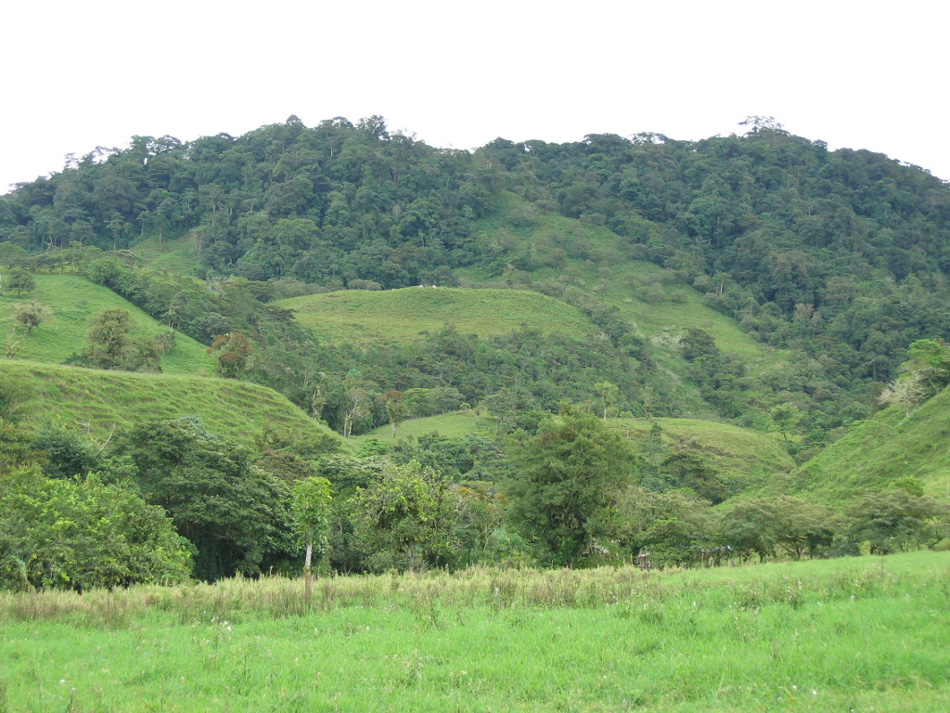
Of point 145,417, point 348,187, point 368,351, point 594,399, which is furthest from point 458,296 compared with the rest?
point 145,417

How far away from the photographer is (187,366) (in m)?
66.9

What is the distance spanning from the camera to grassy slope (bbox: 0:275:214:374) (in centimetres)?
5997

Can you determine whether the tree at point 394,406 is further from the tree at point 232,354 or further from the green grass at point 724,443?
the green grass at point 724,443

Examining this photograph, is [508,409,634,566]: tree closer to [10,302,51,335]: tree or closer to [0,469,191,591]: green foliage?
[0,469,191,591]: green foliage

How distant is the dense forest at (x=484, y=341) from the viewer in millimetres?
28312

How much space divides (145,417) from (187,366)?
857 inches

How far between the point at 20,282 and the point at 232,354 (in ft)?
79.5

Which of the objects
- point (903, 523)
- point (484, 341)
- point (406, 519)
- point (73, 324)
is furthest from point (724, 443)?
point (73, 324)

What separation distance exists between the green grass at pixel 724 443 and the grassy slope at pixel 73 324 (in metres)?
41.7

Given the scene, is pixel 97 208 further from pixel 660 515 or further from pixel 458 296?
pixel 660 515

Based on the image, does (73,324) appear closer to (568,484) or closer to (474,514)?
(474,514)

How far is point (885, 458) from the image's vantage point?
4588 cm

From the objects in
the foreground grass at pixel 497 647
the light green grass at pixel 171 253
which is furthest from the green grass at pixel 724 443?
the light green grass at pixel 171 253

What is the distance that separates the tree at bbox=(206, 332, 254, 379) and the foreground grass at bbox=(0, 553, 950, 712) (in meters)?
53.1
